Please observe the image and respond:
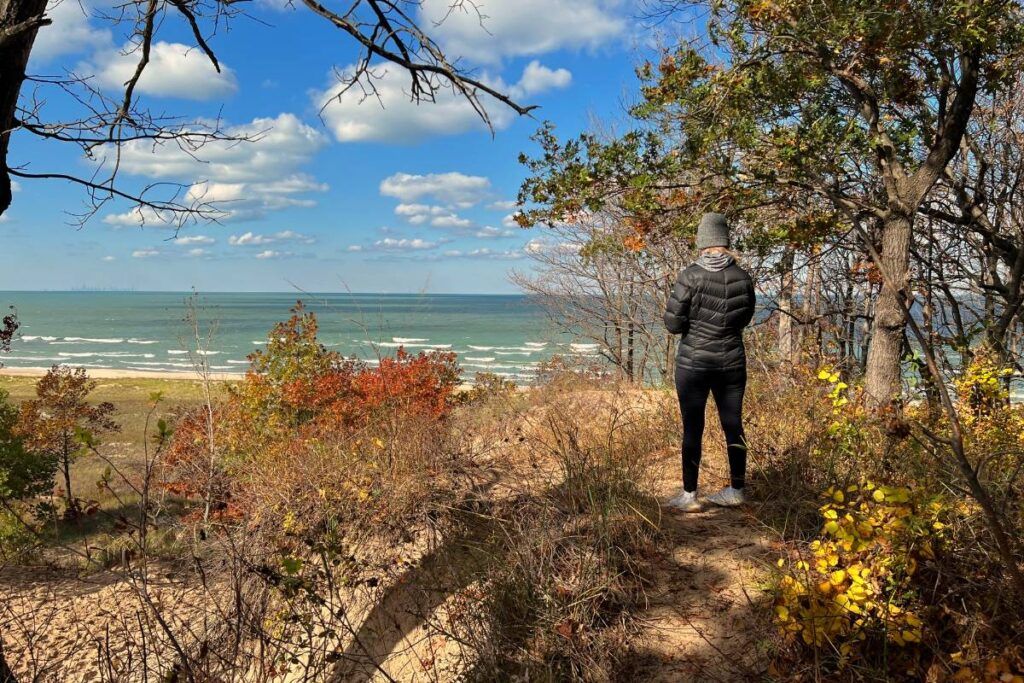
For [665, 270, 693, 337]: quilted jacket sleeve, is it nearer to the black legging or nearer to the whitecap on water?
the black legging

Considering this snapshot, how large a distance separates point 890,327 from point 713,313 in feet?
7.66

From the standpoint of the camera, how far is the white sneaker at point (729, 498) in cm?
422

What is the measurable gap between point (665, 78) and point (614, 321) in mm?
9980

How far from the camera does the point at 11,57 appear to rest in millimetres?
2824

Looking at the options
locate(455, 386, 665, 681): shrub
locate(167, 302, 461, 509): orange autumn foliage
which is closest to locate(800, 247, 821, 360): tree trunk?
locate(455, 386, 665, 681): shrub

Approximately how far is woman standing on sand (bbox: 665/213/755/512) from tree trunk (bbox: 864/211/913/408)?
1.90 metres

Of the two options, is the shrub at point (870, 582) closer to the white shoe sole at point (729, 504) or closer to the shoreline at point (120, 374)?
the white shoe sole at point (729, 504)

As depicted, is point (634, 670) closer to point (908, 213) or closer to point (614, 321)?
point (908, 213)

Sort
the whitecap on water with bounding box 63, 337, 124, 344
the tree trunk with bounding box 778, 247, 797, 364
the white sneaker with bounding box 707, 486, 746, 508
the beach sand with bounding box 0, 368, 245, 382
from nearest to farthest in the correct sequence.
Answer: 1. the white sneaker with bounding box 707, 486, 746, 508
2. the tree trunk with bounding box 778, 247, 797, 364
3. the beach sand with bounding box 0, 368, 245, 382
4. the whitecap on water with bounding box 63, 337, 124, 344

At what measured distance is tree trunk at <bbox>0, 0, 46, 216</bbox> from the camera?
8.99 ft

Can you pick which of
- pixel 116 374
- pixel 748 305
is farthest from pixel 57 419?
pixel 116 374

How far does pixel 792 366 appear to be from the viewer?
737cm

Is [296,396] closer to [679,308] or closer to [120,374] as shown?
[679,308]

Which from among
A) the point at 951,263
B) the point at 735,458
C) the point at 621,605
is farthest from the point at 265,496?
the point at 951,263
